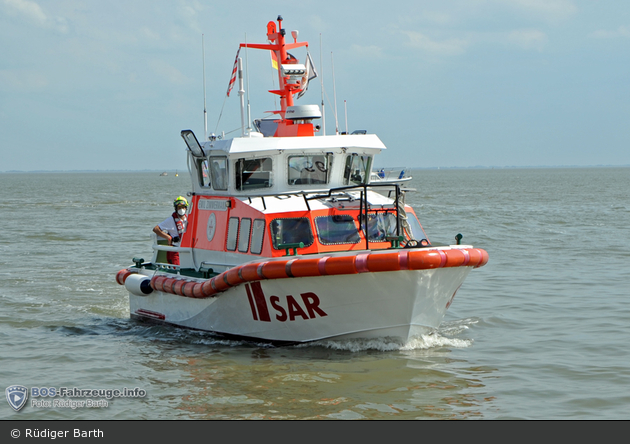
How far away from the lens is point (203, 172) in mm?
11398

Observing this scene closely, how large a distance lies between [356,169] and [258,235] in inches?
82.9

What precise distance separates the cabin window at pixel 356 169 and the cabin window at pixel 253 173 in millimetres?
1202

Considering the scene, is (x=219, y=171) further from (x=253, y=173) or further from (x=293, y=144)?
(x=293, y=144)

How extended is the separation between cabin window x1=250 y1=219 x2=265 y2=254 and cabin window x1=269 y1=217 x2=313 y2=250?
0.17 meters

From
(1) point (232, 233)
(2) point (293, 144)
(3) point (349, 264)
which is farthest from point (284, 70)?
(3) point (349, 264)

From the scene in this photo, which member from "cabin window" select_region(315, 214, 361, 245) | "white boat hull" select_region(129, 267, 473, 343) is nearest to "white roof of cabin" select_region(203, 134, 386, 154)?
"cabin window" select_region(315, 214, 361, 245)

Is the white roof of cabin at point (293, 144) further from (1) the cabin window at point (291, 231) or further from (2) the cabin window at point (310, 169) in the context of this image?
(1) the cabin window at point (291, 231)

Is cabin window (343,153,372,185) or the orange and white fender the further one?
cabin window (343,153,372,185)

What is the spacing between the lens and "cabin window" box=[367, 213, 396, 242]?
9.95 m

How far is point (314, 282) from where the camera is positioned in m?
8.91

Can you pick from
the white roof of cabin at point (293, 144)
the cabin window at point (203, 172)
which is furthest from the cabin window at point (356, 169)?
the cabin window at point (203, 172)

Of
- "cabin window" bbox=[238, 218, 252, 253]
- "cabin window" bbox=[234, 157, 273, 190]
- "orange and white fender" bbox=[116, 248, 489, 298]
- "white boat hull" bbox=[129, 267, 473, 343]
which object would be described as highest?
"cabin window" bbox=[234, 157, 273, 190]

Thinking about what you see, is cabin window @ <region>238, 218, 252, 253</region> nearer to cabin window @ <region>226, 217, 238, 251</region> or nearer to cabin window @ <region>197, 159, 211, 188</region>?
cabin window @ <region>226, 217, 238, 251</region>

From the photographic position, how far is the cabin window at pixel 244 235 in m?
10.1
